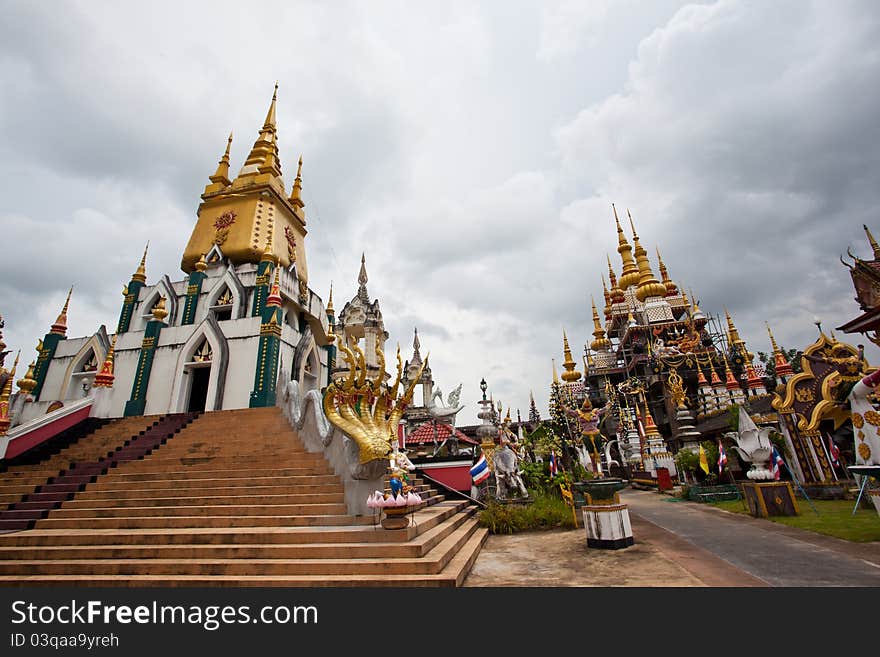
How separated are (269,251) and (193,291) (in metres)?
3.71

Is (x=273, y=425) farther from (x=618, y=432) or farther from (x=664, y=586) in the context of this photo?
(x=618, y=432)

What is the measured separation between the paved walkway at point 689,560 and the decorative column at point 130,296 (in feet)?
61.2

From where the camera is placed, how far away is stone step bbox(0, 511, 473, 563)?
16.5 feet

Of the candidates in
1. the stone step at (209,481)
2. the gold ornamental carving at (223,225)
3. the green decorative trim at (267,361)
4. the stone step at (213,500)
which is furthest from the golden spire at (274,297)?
the stone step at (213,500)

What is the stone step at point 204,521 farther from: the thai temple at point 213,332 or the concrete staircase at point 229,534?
the thai temple at point 213,332

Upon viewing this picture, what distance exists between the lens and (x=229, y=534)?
562 centimetres

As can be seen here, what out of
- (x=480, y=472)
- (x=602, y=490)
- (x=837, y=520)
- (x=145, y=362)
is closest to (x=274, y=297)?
(x=145, y=362)

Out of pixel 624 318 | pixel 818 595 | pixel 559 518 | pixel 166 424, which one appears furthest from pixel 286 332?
pixel 624 318

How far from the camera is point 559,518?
865cm

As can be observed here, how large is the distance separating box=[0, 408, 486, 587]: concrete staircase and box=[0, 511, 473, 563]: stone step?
14 millimetres

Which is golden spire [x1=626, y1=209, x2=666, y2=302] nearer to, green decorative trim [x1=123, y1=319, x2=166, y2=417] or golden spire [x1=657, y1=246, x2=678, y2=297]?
golden spire [x1=657, y1=246, x2=678, y2=297]

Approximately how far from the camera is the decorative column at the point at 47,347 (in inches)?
697

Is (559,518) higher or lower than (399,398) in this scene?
lower

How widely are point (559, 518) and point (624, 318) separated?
3746 centimetres
